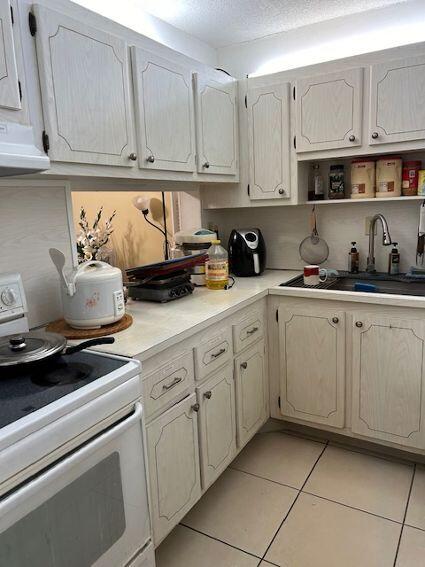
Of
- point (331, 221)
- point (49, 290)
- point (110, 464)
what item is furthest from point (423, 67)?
point (110, 464)

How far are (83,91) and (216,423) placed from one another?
139cm

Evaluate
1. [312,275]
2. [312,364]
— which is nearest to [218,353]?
[312,364]

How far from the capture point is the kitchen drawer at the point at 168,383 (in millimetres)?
1354

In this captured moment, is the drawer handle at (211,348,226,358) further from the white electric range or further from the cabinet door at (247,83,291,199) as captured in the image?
the cabinet door at (247,83,291,199)

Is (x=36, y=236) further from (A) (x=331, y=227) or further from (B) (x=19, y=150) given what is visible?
(A) (x=331, y=227)

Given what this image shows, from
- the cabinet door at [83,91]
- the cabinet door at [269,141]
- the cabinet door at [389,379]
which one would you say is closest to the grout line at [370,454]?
the cabinet door at [389,379]

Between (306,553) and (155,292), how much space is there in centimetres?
121

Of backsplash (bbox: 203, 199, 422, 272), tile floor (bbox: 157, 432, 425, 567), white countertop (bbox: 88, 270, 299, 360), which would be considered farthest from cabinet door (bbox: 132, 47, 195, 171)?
tile floor (bbox: 157, 432, 425, 567)

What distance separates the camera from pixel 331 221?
2.50m

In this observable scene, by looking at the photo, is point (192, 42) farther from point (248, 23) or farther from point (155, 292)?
point (155, 292)

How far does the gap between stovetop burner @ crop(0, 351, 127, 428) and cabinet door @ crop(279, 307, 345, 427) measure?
117 centimetres

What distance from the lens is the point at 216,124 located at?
220 cm

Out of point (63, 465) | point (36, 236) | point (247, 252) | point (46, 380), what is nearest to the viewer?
point (63, 465)

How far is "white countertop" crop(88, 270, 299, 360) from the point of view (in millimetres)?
1348
